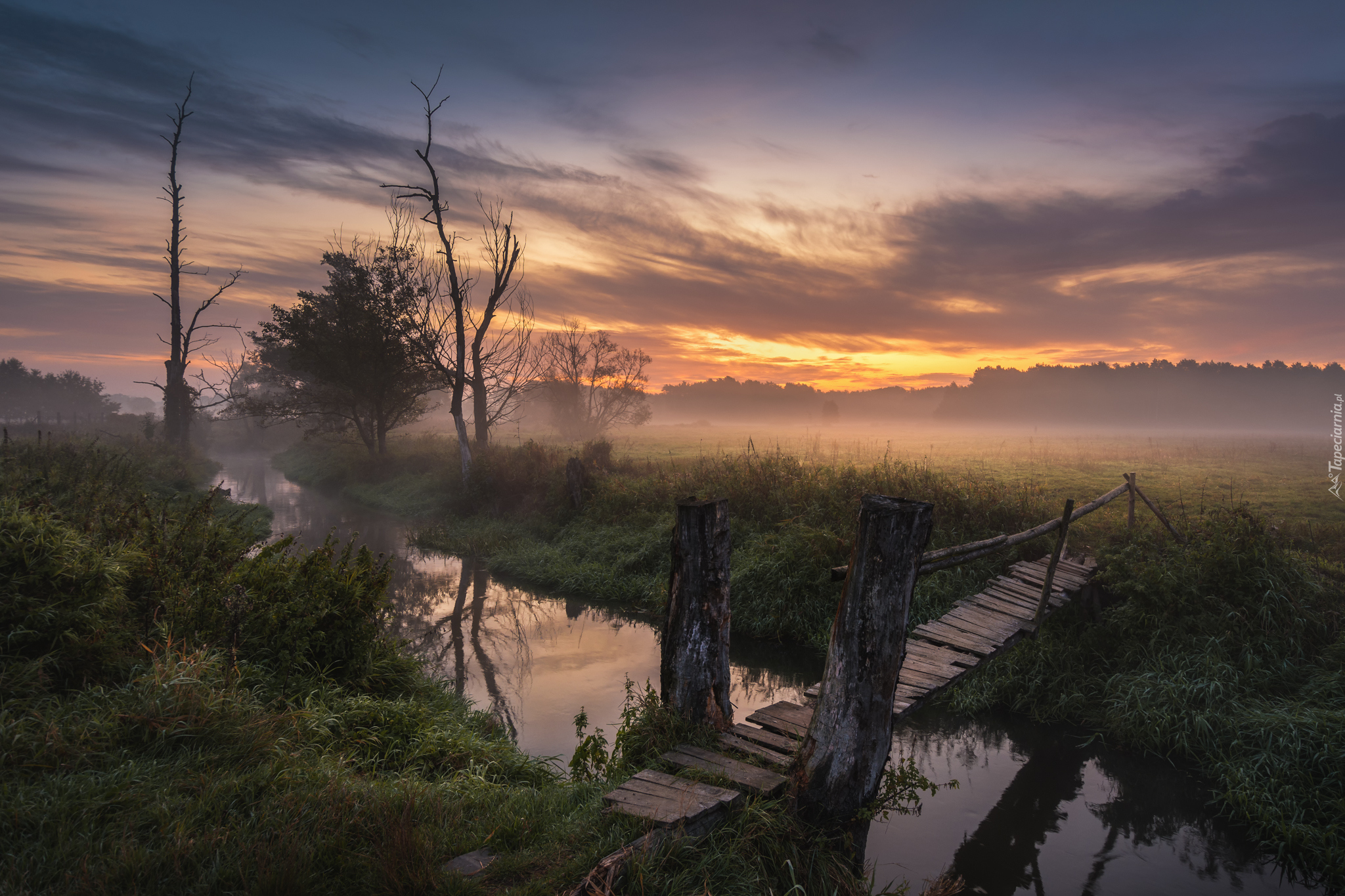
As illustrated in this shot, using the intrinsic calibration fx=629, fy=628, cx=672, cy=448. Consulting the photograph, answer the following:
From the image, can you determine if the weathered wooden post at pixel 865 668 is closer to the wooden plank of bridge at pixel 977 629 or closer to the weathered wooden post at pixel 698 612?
the wooden plank of bridge at pixel 977 629

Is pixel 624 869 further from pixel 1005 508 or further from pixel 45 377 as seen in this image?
pixel 45 377

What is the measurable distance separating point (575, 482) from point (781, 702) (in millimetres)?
12541

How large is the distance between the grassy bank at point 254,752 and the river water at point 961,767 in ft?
5.36

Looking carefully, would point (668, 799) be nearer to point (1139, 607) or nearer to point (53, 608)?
point (53, 608)

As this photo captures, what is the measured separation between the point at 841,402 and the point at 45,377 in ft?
376

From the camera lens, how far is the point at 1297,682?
741 centimetres

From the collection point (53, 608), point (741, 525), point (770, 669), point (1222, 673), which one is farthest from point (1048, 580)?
point (53, 608)

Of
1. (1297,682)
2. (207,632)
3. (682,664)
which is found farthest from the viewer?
(1297,682)

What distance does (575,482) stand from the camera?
58.2 ft

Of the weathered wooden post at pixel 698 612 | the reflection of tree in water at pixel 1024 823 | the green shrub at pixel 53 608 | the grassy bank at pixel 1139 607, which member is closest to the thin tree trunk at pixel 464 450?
the grassy bank at pixel 1139 607

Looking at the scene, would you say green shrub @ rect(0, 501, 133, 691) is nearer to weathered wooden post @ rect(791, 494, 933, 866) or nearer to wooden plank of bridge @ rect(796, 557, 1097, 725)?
wooden plank of bridge @ rect(796, 557, 1097, 725)

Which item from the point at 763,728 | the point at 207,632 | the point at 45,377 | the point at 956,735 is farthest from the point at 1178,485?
the point at 45,377

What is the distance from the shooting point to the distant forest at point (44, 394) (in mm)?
66062

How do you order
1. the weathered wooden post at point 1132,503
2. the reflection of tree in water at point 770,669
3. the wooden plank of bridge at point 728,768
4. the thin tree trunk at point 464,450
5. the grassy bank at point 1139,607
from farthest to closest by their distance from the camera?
the thin tree trunk at point 464,450
the weathered wooden post at point 1132,503
the reflection of tree in water at point 770,669
the grassy bank at point 1139,607
the wooden plank of bridge at point 728,768
